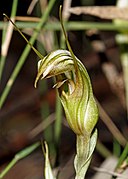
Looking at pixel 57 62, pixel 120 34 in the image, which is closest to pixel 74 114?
pixel 57 62

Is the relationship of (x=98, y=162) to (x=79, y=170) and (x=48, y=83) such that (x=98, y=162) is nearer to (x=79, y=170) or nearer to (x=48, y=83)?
(x=79, y=170)

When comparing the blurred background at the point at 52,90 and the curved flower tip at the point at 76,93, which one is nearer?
the curved flower tip at the point at 76,93

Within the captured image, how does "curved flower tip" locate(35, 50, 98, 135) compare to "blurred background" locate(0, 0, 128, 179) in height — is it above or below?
above

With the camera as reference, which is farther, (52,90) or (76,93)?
(52,90)

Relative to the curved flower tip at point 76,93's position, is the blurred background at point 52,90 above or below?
below

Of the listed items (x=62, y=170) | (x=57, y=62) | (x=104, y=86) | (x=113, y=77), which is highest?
(x=57, y=62)
